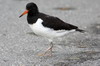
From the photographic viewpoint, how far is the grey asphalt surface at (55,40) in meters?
8.48

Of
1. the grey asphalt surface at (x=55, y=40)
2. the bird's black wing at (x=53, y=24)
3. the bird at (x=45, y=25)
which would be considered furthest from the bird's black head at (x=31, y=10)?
the grey asphalt surface at (x=55, y=40)

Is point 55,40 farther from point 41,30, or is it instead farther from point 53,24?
point 41,30

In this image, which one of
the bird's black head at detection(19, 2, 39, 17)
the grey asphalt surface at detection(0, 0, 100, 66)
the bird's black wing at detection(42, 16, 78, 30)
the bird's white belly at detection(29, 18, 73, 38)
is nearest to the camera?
the grey asphalt surface at detection(0, 0, 100, 66)

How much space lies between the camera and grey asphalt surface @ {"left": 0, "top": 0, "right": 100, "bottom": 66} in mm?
8484

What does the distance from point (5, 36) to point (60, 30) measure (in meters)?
2.32

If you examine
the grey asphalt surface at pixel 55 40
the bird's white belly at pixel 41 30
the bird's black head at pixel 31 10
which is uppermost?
the bird's black head at pixel 31 10

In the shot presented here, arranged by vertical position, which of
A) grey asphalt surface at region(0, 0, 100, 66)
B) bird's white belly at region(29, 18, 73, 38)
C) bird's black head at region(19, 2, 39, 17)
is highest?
bird's black head at region(19, 2, 39, 17)

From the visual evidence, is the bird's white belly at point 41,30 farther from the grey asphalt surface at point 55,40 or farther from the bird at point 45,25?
the grey asphalt surface at point 55,40

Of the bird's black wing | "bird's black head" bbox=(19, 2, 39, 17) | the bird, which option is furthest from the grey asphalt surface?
"bird's black head" bbox=(19, 2, 39, 17)

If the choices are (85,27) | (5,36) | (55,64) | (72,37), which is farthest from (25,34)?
(55,64)

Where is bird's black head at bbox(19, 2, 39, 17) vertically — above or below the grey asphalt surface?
above

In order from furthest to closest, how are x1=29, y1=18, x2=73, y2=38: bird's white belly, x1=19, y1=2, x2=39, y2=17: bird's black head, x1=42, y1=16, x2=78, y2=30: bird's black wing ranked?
1. x1=19, y1=2, x2=39, y2=17: bird's black head
2. x1=42, y1=16, x2=78, y2=30: bird's black wing
3. x1=29, y1=18, x2=73, y2=38: bird's white belly

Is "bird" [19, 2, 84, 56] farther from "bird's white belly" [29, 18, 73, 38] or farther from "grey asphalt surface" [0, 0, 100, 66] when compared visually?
"grey asphalt surface" [0, 0, 100, 66]

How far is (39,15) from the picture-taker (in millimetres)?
9094
